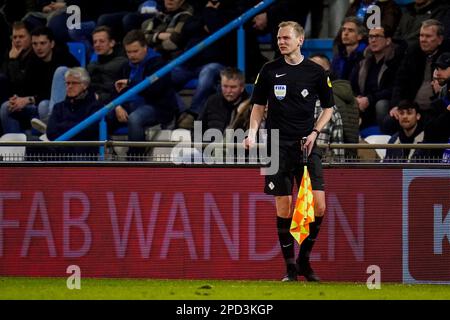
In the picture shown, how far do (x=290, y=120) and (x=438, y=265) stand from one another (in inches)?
83.5

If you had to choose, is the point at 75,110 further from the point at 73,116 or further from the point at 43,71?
the point at 43,71

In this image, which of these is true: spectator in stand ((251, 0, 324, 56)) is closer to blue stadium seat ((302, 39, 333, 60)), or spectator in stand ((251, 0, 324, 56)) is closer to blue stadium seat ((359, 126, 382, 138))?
blue stadium seat ((302, 39, 333, 60))

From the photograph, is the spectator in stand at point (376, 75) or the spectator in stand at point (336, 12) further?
the spectator in stand at point (336, 12)

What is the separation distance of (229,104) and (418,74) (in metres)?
2.05

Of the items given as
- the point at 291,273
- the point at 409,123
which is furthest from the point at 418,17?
the point at 291,273

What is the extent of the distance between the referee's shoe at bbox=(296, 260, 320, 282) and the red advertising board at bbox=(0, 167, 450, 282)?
60 cm

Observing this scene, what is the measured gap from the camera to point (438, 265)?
12438 millimetres

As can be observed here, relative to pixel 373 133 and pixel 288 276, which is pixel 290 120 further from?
pixel 373 133

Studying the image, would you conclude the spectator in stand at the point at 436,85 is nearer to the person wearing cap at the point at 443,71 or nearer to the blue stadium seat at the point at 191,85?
the person wearing cap at the point at 443,71

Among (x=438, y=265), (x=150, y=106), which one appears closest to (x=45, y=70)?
(x=150, y=106)

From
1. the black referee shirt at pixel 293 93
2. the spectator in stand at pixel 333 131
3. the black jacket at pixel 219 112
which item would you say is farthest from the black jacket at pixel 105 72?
the black referee shirt at pixel 293 93

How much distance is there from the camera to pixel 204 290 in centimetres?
1124

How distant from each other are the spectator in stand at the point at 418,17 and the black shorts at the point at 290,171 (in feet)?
11.5

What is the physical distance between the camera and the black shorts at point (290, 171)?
11.6m
